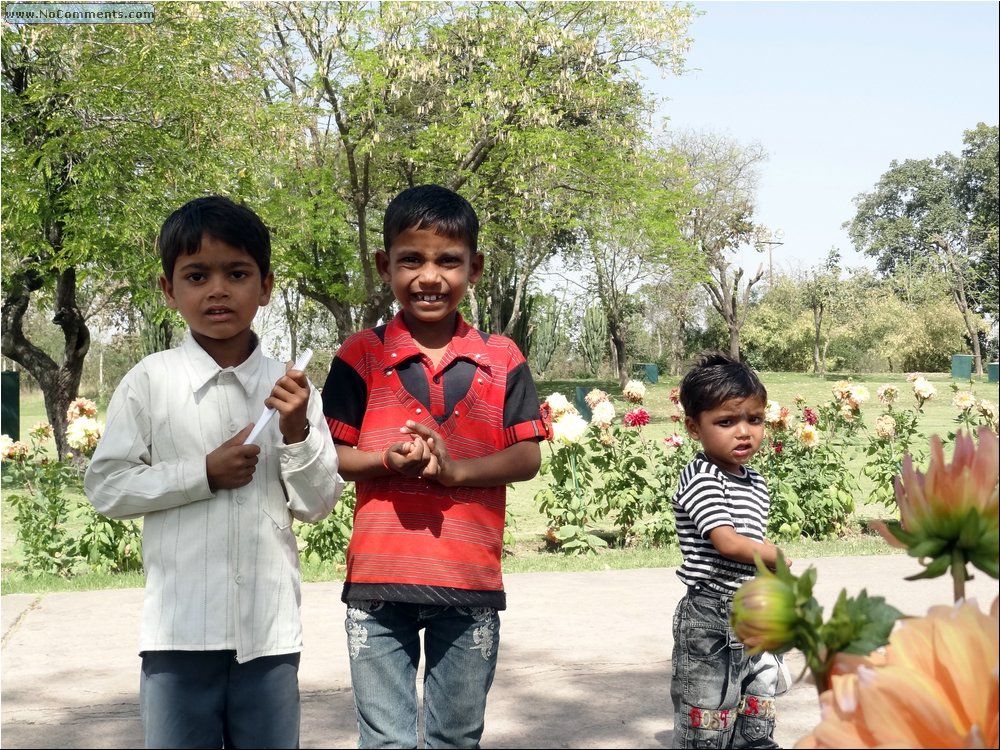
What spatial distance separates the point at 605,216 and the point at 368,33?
902 cm

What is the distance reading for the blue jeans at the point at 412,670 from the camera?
2266 mm

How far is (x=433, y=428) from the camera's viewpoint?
2.36 meters

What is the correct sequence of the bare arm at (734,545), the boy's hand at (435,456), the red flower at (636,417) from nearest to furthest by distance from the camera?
1. the boy's hand at (435,456)
2. the bare arm at (734,545)
3. the red flower at (636,417)

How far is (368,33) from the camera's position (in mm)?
19391

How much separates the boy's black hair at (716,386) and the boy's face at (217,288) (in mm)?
1256

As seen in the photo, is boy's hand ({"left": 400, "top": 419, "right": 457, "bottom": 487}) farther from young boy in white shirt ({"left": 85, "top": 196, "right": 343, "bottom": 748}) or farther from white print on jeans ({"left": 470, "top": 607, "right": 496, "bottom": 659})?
white print on jeans ({"left": 470, "top": 607, "right": 496, "bottom": 659})

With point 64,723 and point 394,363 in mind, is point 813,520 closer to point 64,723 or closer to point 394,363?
point 64,723

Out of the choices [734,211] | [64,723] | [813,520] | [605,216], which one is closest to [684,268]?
[605,216]

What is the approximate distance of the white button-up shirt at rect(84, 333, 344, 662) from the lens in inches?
77.7

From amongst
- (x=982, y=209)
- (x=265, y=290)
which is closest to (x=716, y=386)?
(x=265, y=290)

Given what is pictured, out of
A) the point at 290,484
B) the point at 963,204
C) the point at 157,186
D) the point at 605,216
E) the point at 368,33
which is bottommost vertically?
the point at 290,484

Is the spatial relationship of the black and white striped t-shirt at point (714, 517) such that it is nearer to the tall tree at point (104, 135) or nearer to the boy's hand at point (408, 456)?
the boy's hand at point (408, 456)

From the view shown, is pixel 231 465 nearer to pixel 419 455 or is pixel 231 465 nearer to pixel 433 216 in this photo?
pixel 419 455

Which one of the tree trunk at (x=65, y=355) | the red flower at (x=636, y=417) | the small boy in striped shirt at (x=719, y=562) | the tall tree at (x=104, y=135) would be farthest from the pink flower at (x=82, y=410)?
the tree trunk at (x=65, y=355)
